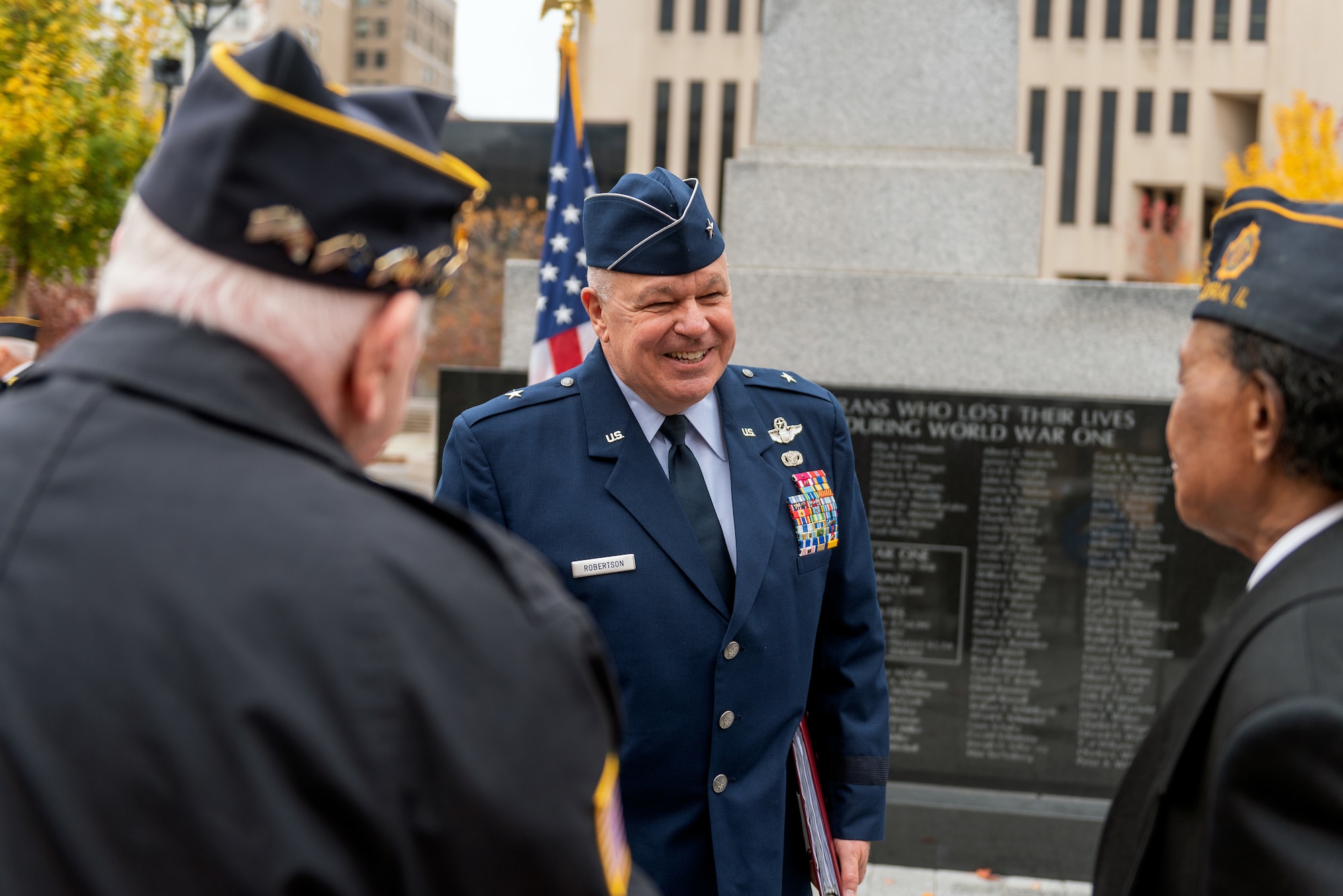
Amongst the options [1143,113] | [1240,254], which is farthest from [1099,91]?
[1240,254]

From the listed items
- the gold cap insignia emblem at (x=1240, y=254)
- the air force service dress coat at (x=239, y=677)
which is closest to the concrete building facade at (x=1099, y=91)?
the gold cap insignia emblem at (x=1240, y=254)

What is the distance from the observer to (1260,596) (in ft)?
4.68

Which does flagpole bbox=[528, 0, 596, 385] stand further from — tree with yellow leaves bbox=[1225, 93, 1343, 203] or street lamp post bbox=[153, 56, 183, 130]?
tree with yellow leaves bbox=[1225, 93, 1343, 203]

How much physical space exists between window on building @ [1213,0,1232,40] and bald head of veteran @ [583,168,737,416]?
158ft

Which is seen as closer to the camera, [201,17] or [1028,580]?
[1028,580]

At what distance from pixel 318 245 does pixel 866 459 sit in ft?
11.7

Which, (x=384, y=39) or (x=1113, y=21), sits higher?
(x=384, y=39)

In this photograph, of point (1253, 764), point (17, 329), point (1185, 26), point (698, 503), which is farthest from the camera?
point (1185, 26)

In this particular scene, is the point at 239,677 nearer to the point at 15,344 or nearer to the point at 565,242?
the point at 565,242

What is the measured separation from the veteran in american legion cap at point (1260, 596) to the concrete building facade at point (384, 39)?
91614mm

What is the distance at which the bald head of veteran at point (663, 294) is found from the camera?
8.48 feet

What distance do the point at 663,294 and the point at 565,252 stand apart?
7.47 ft

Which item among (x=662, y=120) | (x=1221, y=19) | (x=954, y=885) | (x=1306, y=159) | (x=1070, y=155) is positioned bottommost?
(x=954, y=885)

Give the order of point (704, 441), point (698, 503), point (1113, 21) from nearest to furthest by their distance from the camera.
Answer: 1. point (698, 503)
2. point (704, 441)
3. point (1113, 21)
